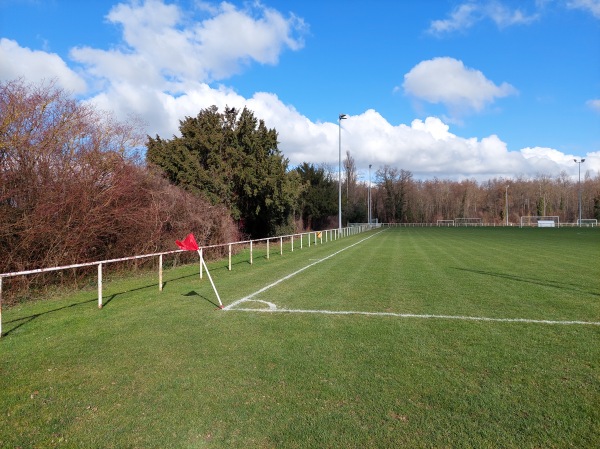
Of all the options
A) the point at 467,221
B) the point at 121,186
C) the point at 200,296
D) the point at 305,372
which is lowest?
the point at 467,221

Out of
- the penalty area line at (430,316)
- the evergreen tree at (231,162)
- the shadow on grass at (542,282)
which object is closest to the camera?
the penalty area line at (430,316)

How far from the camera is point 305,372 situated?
4.85 m

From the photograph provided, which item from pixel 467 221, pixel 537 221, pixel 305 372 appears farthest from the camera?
pixel 467 221

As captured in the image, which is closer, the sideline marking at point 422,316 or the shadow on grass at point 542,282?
the sideline marking at point 422,316

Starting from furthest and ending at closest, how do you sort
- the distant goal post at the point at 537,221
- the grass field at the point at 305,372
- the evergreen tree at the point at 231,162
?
1. the distant goal post at the point at 537,221
2. the evergreen tree at the point at 231,162
3. the grass field at the point at 305,372

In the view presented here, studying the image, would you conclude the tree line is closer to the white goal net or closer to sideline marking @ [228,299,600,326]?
sideline marking @ [228,299,600,326]

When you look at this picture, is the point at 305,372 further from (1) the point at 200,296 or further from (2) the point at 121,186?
(2) the point at 121,186

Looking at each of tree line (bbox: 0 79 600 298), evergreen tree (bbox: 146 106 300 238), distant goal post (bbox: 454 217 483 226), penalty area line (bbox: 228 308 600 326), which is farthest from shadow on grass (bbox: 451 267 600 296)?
distant goal post (bbox: 454 217 483 226)

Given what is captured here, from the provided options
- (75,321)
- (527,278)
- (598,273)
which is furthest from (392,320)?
(598,273)

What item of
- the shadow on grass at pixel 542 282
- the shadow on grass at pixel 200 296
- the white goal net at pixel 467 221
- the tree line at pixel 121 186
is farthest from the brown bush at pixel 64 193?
the white goal net at pixel 467 221

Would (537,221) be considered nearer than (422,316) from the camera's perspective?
No

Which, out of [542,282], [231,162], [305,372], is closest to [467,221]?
[231,162]

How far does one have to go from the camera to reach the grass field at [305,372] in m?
3.52

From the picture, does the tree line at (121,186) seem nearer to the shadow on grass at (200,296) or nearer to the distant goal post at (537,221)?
the shadow on grass at (200,296)
